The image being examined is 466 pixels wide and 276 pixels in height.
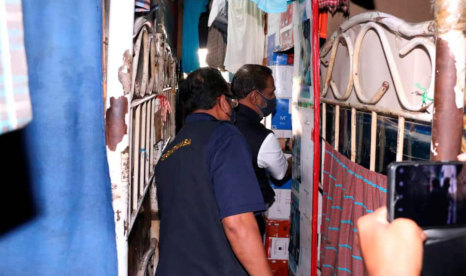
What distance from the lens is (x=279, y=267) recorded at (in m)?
4.29

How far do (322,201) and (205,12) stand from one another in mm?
5373

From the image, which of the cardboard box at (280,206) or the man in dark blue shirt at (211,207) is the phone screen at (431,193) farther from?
the cardboard box at (280,206)

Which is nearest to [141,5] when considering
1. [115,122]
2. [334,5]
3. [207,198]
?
[115,122]

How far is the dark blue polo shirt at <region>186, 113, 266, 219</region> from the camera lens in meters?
1.97

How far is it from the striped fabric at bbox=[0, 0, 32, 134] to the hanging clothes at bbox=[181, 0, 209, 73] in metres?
6.46

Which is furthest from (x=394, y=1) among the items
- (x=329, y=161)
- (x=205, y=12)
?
(x=205, y=12)

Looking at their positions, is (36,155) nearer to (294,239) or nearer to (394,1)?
(394,1)

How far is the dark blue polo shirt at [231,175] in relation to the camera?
1.97m

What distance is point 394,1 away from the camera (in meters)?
2.46

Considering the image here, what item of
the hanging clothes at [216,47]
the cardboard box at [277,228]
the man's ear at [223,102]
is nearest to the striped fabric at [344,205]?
the man's ear at [223,102]

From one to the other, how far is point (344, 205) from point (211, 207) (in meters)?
0.81

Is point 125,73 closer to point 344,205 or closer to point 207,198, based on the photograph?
point 207,198

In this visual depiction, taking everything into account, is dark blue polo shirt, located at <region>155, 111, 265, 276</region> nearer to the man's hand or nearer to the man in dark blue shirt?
the man in dark blue shirt

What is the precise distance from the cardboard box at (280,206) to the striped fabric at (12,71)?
3726mm
